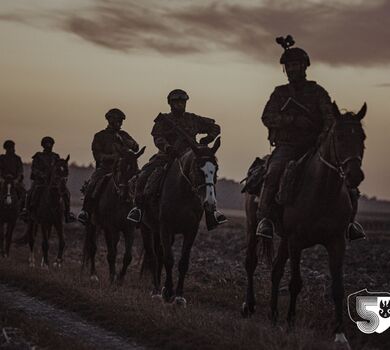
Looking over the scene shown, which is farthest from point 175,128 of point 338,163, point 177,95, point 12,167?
point 12,167

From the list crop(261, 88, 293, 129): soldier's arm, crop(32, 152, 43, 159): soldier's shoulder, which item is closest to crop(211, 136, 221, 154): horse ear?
crop(261, 88, 293, 129): soldier's arm

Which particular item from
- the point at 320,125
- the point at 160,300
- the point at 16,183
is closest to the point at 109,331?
the point at 160,300

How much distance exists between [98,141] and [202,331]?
9.00m

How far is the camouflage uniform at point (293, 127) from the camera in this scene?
37.4ft

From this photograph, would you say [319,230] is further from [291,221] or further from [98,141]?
[98,141]

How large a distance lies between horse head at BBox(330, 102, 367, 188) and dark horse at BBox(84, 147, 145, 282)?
26.1 feet

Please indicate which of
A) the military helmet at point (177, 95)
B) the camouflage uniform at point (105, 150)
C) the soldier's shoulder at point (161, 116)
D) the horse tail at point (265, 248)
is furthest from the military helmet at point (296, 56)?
the camouflage uniform at point (105, 150)

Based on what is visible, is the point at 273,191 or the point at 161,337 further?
the point at 273,191

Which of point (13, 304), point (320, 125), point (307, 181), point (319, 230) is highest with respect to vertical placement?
point (320, 125)

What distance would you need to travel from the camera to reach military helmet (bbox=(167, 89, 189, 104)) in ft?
47.2

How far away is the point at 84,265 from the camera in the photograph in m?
19.5

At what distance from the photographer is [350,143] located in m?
9.39

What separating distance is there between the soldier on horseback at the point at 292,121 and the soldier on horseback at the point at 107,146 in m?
6.93

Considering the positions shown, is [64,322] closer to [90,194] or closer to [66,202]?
[90,194]
